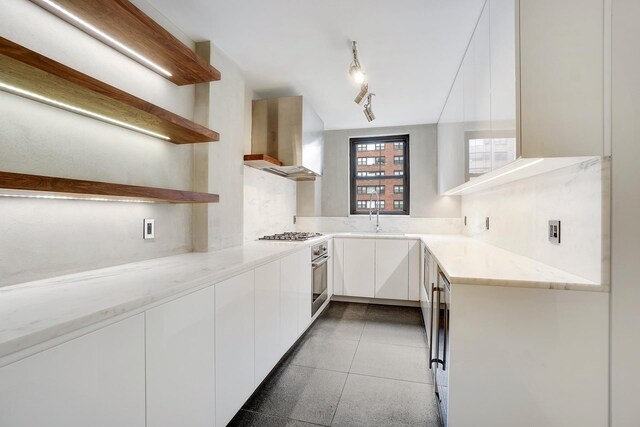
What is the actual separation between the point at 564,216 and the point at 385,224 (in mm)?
2603

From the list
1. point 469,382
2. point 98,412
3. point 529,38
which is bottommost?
point 469,382

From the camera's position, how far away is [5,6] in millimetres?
1070

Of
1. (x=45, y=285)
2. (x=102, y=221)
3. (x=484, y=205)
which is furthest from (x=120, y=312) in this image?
(x=484, y=205)

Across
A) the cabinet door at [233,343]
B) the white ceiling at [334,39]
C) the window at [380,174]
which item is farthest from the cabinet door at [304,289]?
the window at [380,174]

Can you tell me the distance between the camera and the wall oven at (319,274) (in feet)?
9.26

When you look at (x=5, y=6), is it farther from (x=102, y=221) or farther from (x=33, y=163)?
(x=102, y=221)

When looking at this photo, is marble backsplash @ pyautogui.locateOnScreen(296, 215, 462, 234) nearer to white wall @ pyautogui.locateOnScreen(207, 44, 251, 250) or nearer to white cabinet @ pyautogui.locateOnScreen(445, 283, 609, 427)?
white wall @ pyautogui.locateOnScreen(207, 44, 251, 250)

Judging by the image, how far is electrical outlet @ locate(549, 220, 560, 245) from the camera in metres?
1.48

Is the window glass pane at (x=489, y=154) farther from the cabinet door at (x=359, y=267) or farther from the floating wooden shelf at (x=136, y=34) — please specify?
the cabinet door at (x=359, y=267)

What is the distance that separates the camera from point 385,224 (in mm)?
4016

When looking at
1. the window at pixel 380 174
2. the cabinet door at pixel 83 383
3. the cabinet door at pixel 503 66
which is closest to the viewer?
the cabinet door at pixel 83 383

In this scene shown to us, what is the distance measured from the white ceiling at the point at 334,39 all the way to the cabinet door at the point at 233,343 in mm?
1547

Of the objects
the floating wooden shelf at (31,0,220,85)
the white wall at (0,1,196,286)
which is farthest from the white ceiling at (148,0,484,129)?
the white wall at (0,1,196,286)

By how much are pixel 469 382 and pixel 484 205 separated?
6.28ft
